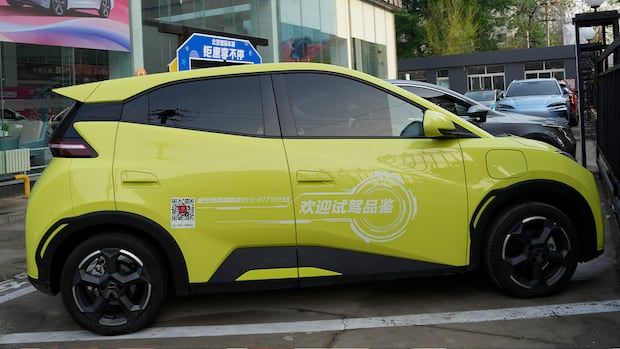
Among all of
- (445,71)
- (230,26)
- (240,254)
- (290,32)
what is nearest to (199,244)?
(240,254)

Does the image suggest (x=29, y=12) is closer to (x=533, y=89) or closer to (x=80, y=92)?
(x=80, y=92)

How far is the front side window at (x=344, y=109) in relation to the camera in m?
4.35

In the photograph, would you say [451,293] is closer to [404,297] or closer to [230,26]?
[404,297]

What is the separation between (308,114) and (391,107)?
2.01 ft

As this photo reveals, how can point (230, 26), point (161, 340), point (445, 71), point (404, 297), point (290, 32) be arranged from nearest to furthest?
point (161, 340), point (404, 297), point (230, 26), point (290, 32), point (445, 71)

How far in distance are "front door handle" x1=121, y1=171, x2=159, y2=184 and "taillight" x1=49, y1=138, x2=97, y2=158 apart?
0.87 ft

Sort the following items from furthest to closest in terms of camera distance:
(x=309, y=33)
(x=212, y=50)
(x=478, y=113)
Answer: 1. (x=309, y=33)
2. (x=212, y=50)
3. (x=478, y=113)

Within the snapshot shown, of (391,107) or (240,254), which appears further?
(391,107)

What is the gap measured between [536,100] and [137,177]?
46.2 feet

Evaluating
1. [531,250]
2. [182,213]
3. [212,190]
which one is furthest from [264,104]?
[531,250]

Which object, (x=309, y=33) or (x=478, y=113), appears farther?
(x=309, y=33)

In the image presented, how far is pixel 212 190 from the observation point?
411cm

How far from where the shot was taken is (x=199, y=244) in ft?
13.5

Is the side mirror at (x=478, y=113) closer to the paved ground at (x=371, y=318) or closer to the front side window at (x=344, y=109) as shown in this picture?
the paved ground at (x=371, y=318)
